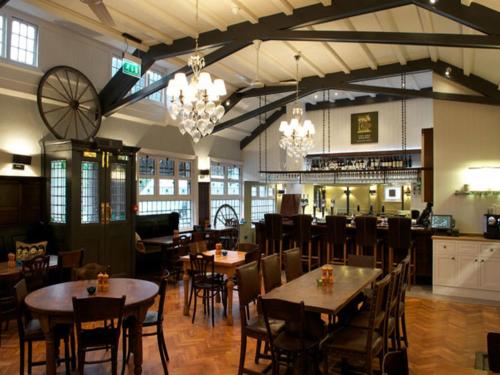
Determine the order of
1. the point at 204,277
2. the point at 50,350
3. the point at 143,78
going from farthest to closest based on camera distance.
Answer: the point at 143,78, the point at 204,277, the point at 50,350

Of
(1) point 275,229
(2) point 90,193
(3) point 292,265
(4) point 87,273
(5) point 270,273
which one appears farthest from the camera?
(1) point 275,229

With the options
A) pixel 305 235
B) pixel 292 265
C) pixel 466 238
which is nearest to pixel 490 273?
pixel 466 238

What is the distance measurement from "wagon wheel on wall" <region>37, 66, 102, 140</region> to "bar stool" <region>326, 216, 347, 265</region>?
503 cm

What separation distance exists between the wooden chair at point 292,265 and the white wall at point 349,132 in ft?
21.4

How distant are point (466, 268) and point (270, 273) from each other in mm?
4069

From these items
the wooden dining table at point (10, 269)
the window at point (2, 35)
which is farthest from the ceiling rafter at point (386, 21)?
the wooden dining table at point (10, 269)

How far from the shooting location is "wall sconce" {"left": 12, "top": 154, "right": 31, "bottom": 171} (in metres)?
6.04

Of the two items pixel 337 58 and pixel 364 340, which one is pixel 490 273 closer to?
pixel 364 340

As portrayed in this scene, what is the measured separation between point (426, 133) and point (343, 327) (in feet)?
18.5

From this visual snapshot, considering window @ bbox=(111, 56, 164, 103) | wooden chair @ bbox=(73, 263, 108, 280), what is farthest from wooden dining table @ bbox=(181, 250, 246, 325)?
window @ bbox=(111, 56, 164, 103)

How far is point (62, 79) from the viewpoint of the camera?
6766 millimetres

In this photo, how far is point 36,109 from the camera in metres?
6.42

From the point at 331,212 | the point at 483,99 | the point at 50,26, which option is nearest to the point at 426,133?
the point at 483,99

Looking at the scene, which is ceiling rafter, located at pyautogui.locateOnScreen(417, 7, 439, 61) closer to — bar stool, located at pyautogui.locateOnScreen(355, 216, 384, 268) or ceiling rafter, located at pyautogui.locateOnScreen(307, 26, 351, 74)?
ceiling rafter, located at pyautogui.locateOnScreen(307, 26, 351, 74)
